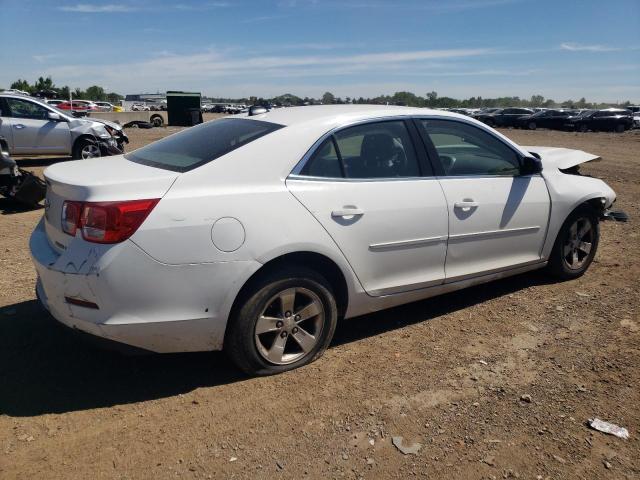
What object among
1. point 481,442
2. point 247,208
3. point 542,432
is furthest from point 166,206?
point 542,432

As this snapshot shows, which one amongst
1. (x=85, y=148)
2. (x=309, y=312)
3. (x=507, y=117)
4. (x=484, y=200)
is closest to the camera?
(x=309, y=312)

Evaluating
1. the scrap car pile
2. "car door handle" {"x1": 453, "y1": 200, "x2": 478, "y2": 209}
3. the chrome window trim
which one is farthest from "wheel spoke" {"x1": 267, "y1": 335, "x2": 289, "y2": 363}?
the scrap car pile

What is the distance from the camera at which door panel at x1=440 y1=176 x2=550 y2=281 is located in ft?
13.1

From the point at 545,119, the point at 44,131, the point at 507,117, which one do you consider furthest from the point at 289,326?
the point at 507,117

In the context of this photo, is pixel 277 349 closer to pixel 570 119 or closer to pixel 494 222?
pixel 494 222

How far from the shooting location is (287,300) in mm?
3289

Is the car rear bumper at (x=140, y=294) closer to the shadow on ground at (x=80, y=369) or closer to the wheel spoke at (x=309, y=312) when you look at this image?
the shadow on ground at (x=80, y=369)

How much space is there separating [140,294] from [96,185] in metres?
0.63

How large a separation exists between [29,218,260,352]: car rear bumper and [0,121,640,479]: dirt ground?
33 cm

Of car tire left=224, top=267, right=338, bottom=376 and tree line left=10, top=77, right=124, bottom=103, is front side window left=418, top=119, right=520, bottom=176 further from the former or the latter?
tree line left=10, top=77, right=124, bottom=103

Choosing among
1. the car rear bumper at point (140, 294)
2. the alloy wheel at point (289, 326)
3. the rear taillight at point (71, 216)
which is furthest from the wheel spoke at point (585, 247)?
the rear taillight at point (71, 216)

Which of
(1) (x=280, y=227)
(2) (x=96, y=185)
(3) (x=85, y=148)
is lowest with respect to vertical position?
(3) (x=85, y=148)

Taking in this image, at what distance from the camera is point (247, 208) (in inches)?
121

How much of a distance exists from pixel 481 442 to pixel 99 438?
196 centimetres
